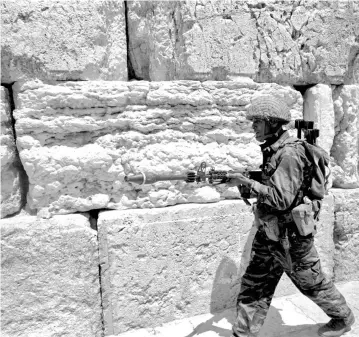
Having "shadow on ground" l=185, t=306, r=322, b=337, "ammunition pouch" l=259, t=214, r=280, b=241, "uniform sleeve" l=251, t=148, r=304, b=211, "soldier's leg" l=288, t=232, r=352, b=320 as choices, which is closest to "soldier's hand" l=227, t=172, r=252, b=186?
"uniform sleeve" l=251, t=148, r=304, b=211

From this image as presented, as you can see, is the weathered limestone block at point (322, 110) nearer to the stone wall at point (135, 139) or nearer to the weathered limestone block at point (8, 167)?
the stone wall at point (135, 139)

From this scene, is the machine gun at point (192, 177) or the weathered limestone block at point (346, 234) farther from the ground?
the machine gun at point (192, 177)

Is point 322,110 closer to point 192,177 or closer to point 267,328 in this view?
point 192,177

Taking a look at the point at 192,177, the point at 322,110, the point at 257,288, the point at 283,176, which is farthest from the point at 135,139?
the point at 322,110

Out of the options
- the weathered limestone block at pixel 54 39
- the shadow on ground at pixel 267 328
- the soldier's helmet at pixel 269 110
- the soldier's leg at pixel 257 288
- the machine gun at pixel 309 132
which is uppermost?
the weathered limestone block at pixel 54 39

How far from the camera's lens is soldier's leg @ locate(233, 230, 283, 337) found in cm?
226

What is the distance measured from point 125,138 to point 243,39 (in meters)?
1.26

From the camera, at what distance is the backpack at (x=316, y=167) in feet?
6.54

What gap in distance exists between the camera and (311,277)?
6.97 feet

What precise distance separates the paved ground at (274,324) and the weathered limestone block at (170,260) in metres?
0.07

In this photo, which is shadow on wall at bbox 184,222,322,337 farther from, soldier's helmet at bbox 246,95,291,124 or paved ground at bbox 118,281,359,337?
soldier's helmet at bbox 246,95,291,124

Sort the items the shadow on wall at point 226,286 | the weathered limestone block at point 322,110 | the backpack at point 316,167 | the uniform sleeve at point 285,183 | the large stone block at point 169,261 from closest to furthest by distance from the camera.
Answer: the uniform sleeve at point 285,183 < the backpack at point 316,167 < the large stone block at point 169,261 < the shadow on wall at point 226,286 < the weathered limestone block at point 322,110

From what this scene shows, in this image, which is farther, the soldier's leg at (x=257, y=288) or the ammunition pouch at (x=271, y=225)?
the soldier's leg at (x=257, y=288)

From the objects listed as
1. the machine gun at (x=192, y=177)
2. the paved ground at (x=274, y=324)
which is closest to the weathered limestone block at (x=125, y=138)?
the machine gun at (x=192, y=177)
